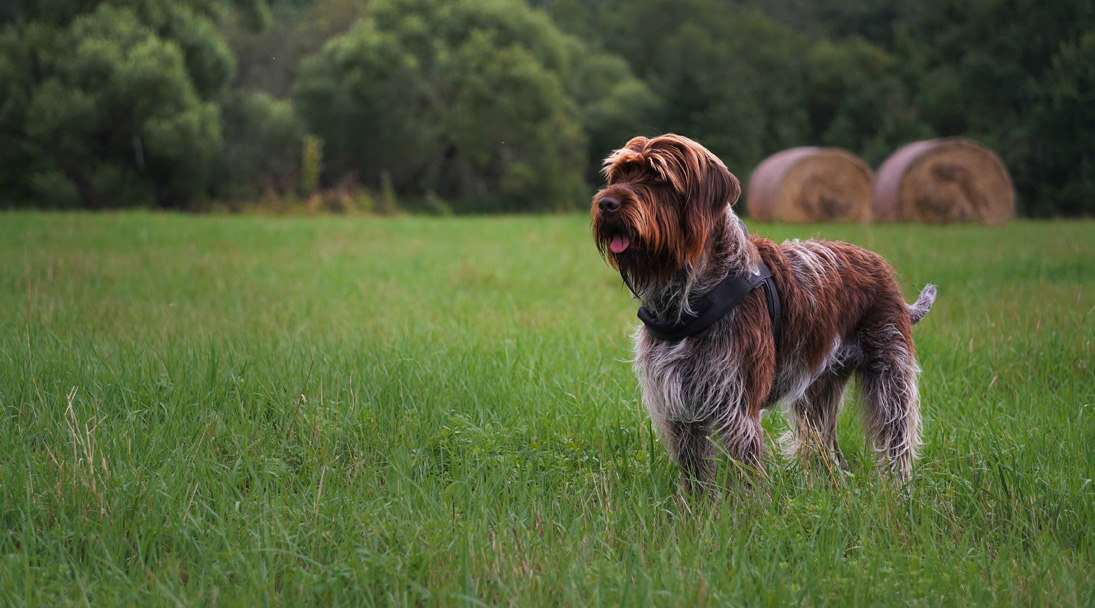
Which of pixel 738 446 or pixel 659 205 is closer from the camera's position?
pixel 659 205

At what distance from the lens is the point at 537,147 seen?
118 feet

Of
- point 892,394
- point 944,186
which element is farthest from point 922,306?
point 944,186

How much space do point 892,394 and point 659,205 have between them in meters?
1.70

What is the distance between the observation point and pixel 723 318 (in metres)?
3.34

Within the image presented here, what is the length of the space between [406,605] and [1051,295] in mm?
7667

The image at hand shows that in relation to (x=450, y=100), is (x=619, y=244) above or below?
below

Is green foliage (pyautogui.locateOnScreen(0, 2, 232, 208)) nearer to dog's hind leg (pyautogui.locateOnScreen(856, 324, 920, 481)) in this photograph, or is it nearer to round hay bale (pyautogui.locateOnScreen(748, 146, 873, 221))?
round hay bale (pyautogui.locateOnScreen(748, 146, 873, 221))

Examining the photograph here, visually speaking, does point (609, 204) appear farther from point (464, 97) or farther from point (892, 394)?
point (464, 97)

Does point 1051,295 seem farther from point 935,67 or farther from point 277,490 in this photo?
point 935,67

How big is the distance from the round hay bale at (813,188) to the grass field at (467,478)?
12.6 m

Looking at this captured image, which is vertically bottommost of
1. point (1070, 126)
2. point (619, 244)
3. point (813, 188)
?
point (619, 244)

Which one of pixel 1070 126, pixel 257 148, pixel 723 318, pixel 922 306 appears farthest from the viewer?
pixel 257 148

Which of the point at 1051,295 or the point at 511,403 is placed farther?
the point at 1051,295

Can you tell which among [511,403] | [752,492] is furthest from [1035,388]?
[511,403]
